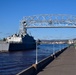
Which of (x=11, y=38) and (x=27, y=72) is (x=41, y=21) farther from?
(x=27, y=72)

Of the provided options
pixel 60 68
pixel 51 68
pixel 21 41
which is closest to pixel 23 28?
pixel 21 41

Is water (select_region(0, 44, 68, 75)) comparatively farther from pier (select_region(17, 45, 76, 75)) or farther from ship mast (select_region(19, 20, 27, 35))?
ship mast (select_region(19, 20, 27, 35))

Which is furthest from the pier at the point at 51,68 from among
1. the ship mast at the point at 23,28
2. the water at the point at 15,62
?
the ship mast at the point at 23,28

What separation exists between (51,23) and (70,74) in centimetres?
11413

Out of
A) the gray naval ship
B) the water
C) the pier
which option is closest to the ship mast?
the gray naval ship

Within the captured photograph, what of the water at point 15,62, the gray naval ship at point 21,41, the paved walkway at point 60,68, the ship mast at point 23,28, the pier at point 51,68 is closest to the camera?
the pier at point 51,68

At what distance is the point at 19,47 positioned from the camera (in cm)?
11281

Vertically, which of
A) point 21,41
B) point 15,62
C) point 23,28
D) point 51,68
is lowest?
point 15,62

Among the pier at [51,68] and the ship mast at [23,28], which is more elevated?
the ship mast at [23,28]

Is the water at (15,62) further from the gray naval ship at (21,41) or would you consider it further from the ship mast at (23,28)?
the ship mast at (23,28)

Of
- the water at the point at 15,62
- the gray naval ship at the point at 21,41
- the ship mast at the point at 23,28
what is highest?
the ship mast at the point at 23,28

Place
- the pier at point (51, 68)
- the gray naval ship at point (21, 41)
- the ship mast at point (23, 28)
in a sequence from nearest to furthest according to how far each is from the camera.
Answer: the pier at point (51, 68) < the gray naval ship at point (21, 41) < the ship mast at point (23, 28)

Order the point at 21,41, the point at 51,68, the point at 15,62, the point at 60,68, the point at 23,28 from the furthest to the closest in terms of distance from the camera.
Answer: the point at 23,28
the point at 21,41
the point at 15,62
the point at 51,68
the point at 60,68

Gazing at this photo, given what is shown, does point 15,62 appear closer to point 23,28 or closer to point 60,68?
point 60,68
